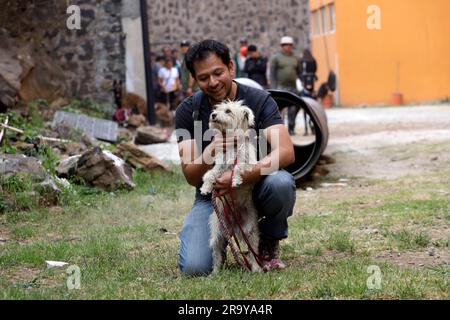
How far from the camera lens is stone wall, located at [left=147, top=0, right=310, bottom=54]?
2772 centimetres

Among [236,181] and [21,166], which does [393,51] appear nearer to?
[21,166]

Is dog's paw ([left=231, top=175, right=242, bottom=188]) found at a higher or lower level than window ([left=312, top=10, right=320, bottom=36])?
lower

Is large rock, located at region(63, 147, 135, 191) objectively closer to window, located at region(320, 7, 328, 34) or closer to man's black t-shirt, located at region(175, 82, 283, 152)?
man's black t-shirt, located at region(175, 82, 283, 152)

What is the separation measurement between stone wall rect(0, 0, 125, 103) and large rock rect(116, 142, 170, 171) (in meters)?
4.66

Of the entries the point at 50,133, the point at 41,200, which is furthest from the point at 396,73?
the point at 41,200

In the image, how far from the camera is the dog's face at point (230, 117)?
451 centimetres

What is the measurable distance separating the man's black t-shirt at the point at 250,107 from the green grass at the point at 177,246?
886 mm

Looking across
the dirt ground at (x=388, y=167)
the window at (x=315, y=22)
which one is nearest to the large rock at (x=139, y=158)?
the dirt ground at (x=388, y=167)

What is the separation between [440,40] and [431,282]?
69.0ft

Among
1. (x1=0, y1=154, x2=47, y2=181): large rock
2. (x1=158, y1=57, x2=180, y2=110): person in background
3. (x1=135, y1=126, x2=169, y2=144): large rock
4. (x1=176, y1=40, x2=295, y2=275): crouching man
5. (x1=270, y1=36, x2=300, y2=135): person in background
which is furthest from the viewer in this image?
(x1=158, y1=57, x2=180, y2=110): person in background

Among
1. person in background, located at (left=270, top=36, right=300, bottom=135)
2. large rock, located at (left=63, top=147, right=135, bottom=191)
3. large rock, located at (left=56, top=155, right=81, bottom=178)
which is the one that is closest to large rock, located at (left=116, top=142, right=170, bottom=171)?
large rock, located at (left=63, top=147, right=135, bottom=191)

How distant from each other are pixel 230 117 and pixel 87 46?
36.1ft

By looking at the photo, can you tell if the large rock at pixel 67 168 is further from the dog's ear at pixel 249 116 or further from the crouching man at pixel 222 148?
the dog's ear at pixel 249 116
